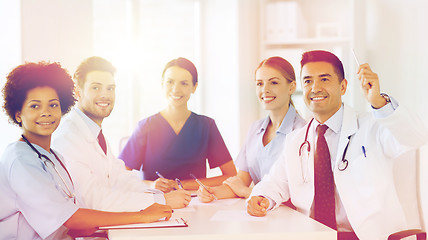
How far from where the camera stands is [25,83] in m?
1.57

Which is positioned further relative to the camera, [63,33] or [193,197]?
[63,33]

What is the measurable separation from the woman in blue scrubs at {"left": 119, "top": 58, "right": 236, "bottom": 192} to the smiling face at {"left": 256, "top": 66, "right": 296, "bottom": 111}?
0.44 meters

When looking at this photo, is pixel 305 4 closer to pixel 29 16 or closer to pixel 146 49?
pixel 146 49

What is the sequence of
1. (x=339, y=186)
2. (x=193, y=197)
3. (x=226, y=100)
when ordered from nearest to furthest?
(x=339, y=186)
(x=193, y=197)
(x=226, y=100)

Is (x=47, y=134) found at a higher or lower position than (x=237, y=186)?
higher

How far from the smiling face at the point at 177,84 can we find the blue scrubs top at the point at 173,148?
6.2 inches

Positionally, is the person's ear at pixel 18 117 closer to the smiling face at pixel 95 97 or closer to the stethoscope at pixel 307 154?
the smiling face at pixel 95 97

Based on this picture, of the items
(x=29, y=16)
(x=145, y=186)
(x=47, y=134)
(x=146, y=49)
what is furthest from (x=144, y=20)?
(x=47, y=134)

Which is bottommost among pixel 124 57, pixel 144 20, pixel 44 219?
pixel 44 219

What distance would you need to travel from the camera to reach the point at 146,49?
158 inches

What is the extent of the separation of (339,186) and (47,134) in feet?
3.78

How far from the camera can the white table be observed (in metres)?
1.48

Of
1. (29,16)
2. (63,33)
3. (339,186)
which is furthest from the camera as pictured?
(63,33)

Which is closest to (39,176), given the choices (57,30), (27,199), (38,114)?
(27,199)
